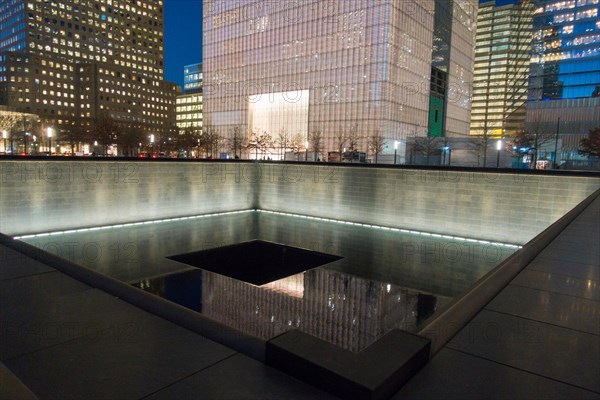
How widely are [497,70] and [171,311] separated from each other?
17403 centimetres

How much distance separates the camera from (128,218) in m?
21.8

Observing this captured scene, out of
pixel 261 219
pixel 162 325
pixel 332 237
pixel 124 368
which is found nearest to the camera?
pixel 124 368

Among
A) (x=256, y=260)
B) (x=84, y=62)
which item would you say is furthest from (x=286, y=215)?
(x=84, y=62)

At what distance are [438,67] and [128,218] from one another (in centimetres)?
7166

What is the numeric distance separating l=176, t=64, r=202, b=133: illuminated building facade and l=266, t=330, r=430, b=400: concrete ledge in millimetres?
147991

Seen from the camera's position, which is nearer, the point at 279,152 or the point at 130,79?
the point at 279,152

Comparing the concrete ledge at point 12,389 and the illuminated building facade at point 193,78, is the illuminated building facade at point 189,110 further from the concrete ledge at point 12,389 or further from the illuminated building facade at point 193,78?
the concrete ledge at point 12,389

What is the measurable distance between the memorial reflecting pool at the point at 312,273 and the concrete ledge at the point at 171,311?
11.8 feet

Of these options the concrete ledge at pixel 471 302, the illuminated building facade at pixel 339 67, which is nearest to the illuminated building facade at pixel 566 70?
the illuminated building facade at pixel 339 67

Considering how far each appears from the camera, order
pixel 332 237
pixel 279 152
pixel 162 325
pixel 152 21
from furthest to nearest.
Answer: pixel 152 21
pixel 279 152
pixel 332 237
pixel 162 325

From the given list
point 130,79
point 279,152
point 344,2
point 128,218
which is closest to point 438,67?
point 344,2

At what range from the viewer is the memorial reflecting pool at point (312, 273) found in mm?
9703

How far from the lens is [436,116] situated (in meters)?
79.7

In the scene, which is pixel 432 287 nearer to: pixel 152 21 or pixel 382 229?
pixel 382 229
